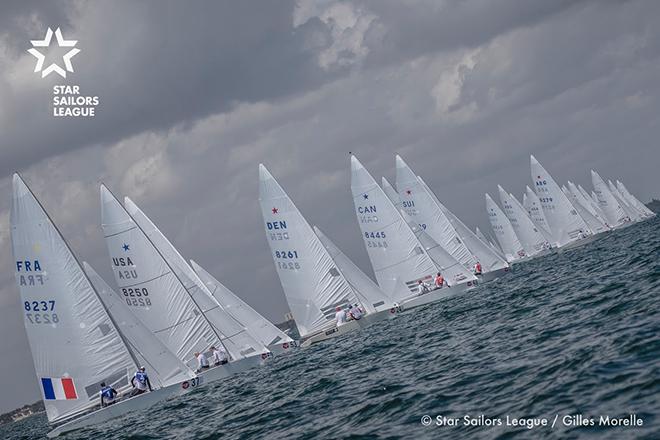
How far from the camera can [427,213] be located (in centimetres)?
5941

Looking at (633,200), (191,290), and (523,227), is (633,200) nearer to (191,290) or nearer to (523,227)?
(523,227)

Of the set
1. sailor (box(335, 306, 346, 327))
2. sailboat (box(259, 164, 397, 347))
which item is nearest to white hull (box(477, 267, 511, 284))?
sailboat (box(259, 164, 397, 347))

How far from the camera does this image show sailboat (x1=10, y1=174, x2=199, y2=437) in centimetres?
2969

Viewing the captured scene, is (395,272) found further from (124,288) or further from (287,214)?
(124,288)

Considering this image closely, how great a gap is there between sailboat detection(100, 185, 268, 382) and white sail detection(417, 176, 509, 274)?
88.7 ft

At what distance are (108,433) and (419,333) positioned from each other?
11847 mm

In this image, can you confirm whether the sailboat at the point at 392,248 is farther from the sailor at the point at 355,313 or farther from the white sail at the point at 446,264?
the sailor at the point at 355,313

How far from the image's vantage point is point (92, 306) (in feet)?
99.5

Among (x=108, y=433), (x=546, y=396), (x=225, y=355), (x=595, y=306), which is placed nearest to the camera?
(x=546, y=396)

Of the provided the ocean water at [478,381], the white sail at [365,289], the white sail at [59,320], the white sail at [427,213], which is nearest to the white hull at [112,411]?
the ocean water at [478,381]

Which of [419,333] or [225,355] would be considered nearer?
[419,333]

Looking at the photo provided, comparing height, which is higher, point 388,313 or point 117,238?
point 117,238

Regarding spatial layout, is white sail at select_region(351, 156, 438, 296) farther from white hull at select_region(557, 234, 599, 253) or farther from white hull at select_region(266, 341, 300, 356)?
white hull at select_region(557, 234, 599, 253)

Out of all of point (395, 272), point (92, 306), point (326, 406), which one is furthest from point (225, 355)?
point (326, 406)
